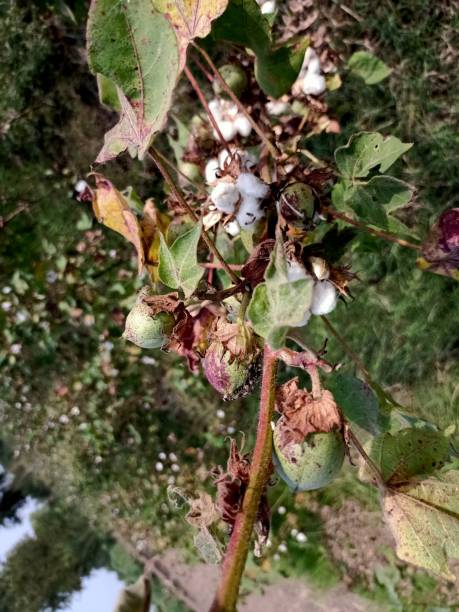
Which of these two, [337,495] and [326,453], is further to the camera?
[337,495]

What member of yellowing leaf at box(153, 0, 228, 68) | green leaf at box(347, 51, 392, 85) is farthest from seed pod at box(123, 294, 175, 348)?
green leaf at box(347, 51, 392, 85)

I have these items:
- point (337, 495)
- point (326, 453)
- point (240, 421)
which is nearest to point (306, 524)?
point (337, 495)

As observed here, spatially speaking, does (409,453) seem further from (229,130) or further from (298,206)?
(229,130)

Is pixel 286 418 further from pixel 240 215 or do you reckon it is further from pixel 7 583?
pixel 7 583

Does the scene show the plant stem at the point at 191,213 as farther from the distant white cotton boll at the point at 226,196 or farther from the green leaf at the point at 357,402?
the green leaf at the point at 357,402

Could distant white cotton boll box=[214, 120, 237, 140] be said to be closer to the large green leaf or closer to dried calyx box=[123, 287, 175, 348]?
the large green leaf

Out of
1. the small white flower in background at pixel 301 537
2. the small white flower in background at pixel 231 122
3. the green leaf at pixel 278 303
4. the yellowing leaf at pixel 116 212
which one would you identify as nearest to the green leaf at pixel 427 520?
the green leaf at pixel 278 303
